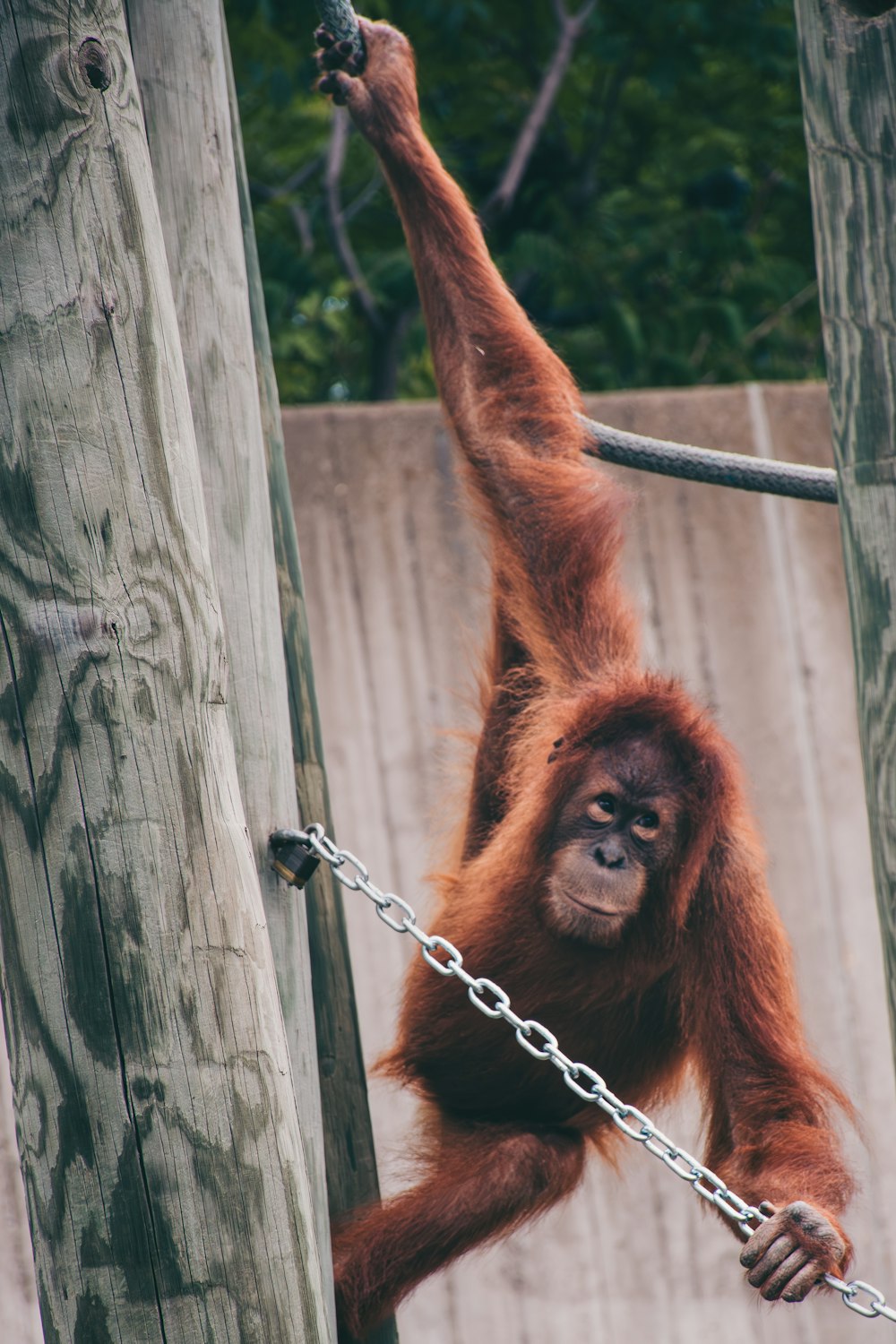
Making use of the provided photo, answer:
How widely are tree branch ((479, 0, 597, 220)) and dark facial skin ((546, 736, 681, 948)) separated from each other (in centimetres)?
454

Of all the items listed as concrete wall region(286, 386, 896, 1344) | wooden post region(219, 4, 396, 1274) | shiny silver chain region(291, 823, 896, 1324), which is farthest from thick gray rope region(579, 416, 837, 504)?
concrete wall region(286, 386, 896, 1344)

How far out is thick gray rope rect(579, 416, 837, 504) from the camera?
10.1 feet

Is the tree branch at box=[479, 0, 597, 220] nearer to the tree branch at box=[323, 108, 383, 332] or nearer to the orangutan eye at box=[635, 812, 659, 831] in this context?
the tree branch at box=[323, 108, 383, 332]

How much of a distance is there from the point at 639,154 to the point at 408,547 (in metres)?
3.74

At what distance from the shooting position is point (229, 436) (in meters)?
2.36

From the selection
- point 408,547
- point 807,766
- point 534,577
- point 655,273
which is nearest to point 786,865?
point 807,766

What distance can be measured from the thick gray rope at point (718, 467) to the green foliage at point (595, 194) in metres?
3.42

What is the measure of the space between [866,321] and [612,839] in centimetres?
122

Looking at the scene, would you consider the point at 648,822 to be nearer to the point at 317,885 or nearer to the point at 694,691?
the point at 317,885

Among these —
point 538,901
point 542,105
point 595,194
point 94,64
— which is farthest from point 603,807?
point 595,194

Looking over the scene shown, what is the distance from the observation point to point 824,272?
2260mm

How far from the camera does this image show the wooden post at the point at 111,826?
174 cm

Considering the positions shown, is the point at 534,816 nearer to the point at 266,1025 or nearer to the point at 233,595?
the point at 233,595

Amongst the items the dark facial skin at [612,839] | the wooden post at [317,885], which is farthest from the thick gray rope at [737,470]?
the wooden post at [317,885]
